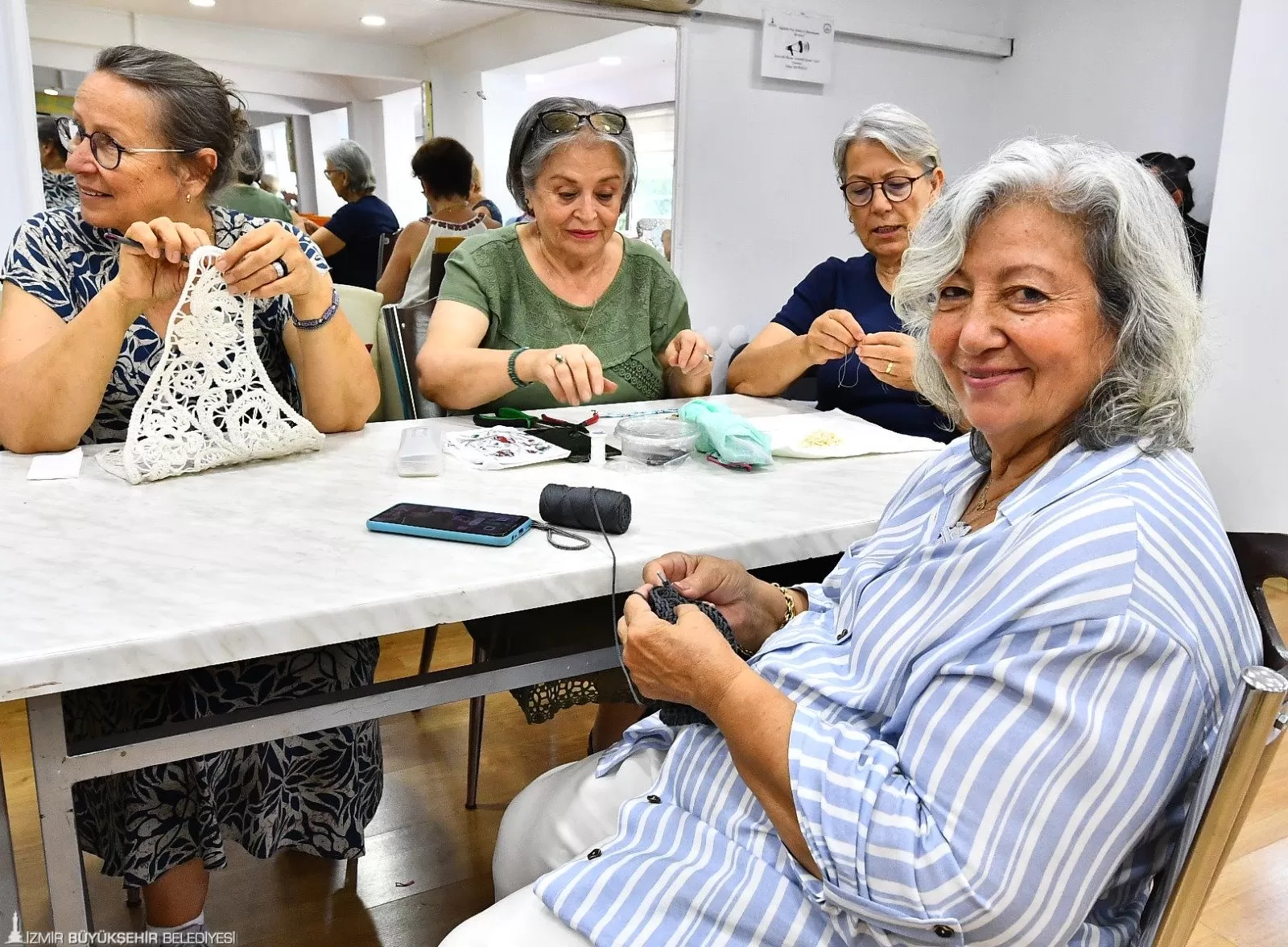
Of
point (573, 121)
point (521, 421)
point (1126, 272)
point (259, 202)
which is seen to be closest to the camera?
point (1126, 272)

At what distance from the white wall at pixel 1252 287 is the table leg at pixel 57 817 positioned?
10.4 ft

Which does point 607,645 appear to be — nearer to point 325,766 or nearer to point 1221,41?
point 325,766

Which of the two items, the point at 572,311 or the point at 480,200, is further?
the point at 480,200

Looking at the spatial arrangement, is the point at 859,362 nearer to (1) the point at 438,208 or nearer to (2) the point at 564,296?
(2) the point at 564,296

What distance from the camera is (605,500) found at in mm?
1235

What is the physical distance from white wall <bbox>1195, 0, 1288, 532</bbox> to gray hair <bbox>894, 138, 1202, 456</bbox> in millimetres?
2523

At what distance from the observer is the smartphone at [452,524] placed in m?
1.19

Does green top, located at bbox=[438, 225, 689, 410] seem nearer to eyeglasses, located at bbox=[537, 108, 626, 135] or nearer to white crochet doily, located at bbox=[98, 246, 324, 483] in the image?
eyeglasses, located at bbox=[537, 108, 626, 135]

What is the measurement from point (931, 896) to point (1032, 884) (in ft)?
0.25

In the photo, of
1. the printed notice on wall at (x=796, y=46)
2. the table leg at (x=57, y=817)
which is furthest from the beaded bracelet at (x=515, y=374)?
the printed notice on wall at (x=796, y=46)

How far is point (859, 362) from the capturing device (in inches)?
81.3

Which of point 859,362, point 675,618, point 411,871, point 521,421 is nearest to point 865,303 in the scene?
point 859,362

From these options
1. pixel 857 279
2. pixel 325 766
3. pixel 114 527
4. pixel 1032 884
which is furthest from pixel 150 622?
pixel 857 279

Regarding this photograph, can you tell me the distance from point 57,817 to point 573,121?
1.56m
